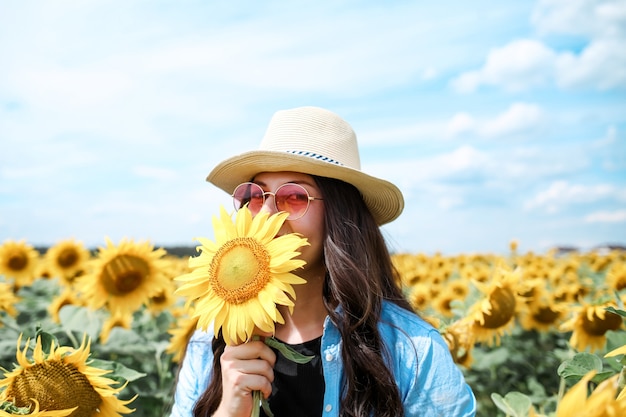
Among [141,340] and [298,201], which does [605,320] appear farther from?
[141,340]

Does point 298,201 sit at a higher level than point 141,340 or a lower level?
higher

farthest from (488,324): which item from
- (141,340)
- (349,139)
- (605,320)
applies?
(141,340)

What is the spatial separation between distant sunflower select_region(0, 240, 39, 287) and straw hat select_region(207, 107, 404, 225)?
15.0 ft

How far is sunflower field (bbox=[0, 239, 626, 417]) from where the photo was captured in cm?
197

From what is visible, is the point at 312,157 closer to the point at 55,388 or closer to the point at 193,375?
the point at 193,375

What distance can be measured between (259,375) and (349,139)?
1.17 m

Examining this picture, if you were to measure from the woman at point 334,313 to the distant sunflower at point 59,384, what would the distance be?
369mm

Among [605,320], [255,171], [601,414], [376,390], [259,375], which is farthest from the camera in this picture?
[605,320]

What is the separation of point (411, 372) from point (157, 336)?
2.97m

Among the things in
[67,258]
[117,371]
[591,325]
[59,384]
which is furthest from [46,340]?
[67,258]

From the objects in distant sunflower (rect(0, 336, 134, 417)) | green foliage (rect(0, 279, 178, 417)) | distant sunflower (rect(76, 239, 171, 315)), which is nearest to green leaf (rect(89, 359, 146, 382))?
distant sunflower (rect(0, 336, 134, 417))

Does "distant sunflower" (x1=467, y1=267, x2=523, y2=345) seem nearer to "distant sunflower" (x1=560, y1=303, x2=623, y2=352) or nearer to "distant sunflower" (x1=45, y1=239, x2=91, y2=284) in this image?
"distant sunflower" (x1=560, y1=303, x2=623, y2=352)

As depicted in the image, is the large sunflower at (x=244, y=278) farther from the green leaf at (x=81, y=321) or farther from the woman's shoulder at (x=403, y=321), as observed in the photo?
Result: the green leaf at (x=81, y=321)

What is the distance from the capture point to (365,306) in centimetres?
223
